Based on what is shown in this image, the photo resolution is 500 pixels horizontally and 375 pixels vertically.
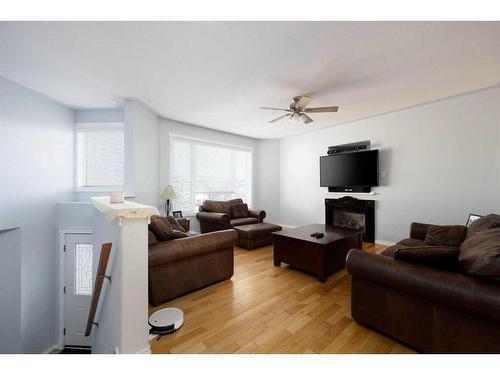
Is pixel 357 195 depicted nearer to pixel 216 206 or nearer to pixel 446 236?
pixel 446 236

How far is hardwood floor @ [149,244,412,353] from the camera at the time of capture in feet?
5.32

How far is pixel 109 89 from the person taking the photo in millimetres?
3041

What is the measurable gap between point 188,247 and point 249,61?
7.33 feet

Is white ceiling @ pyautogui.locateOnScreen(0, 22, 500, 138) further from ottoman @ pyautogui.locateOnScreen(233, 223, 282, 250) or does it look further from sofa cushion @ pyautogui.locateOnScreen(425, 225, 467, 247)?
ottoman @ pyautogui.locateOnScreen(233, 223, 282, 250)

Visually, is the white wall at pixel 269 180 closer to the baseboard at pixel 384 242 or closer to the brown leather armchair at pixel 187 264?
the baseboard at pixel 384 242

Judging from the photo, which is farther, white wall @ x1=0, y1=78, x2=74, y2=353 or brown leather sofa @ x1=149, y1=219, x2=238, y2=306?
white wall @ x1=0, y1=78, x2=74, y2=353

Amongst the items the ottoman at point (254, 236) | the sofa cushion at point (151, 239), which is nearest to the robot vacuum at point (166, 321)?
the sofa cushion at point (151, 239)

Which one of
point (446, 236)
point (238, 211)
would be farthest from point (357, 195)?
point (238, 211)

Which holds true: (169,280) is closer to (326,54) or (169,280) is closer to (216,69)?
(216,69)

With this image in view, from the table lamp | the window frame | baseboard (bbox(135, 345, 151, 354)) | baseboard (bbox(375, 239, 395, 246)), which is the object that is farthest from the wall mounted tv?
baseboard (bbox(135, 345, 151, 354))

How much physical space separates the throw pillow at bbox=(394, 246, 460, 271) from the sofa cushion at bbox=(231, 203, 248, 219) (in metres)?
3.85

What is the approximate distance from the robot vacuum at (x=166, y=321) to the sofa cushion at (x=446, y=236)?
10.4ft
